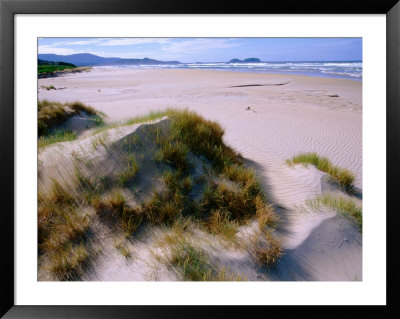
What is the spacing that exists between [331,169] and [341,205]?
1308mm

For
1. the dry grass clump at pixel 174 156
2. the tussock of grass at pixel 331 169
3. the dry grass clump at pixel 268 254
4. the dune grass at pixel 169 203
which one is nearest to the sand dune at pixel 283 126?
the dry grass clump at pixel 268 254

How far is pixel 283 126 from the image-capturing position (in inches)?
338

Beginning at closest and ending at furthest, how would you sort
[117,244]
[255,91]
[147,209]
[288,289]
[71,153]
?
[288,289] → [117,244] → [147,209] → [71,153] → [255,91]

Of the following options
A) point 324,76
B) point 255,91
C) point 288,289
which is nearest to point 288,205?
point 288,289

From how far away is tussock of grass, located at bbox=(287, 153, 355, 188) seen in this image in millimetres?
4301

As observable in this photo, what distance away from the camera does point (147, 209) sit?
335 centimetres

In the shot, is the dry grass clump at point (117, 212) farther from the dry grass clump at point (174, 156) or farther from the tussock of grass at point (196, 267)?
the dry grass clump at point (174, 156)

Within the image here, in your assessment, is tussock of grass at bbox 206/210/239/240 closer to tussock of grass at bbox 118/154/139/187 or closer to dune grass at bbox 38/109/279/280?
dune grass at bbox 38/109/279/280

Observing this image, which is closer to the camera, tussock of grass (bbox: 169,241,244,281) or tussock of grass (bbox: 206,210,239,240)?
tussock of grass (bbox: 169,241,244,281)

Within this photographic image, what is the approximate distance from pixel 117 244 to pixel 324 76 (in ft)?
56.5

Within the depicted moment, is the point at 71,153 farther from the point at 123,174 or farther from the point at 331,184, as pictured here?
the point at 331,184

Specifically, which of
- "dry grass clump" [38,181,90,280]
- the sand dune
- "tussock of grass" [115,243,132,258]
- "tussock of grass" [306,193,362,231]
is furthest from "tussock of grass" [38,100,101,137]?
"tussock of grass" [306,193,362,231]

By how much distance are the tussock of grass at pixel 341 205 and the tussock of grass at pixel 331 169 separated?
508 mm

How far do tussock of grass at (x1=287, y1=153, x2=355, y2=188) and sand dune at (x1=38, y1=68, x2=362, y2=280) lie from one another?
0.19 m
